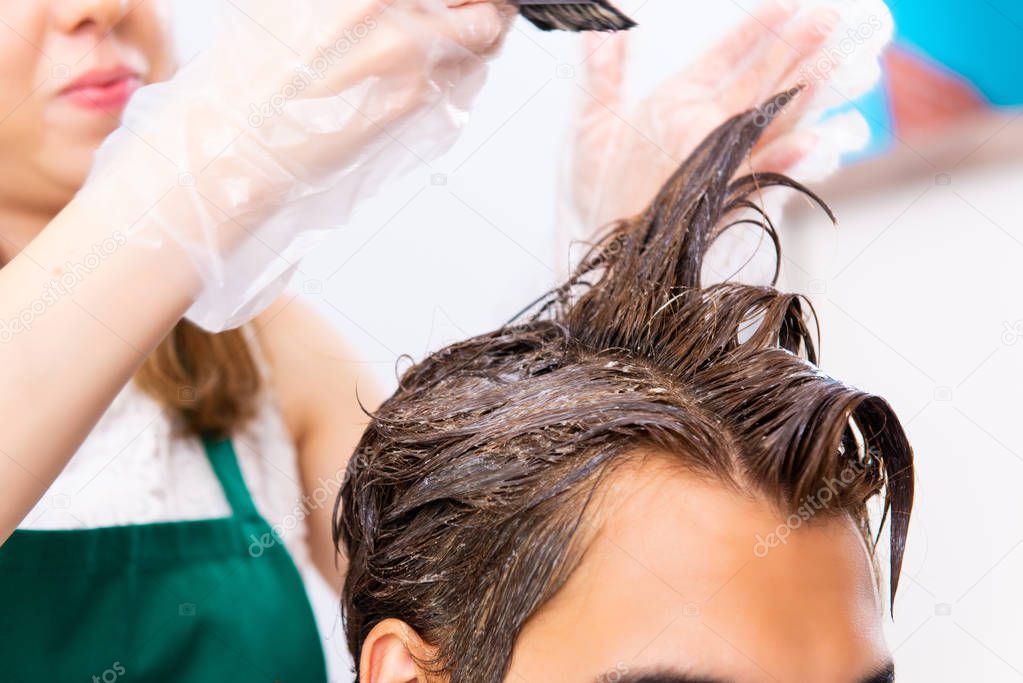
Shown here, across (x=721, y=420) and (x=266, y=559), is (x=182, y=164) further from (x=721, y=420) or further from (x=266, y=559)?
(x=266, y=559)

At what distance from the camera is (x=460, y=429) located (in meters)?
0.93

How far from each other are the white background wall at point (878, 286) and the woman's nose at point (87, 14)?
18.9 inches

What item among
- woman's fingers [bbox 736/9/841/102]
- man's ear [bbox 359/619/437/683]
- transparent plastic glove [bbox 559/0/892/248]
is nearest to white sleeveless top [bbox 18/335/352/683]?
man's ear [bbox 359/619/437/683]

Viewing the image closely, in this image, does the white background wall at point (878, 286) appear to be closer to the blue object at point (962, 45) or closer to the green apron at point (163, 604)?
the blue object at point (962, 45)

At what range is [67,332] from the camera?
0.81 metres

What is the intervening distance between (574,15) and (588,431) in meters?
0.37

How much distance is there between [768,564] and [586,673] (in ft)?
0.55

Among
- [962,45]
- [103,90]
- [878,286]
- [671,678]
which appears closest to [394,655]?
[671,678]

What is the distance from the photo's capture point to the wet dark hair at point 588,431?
860mm

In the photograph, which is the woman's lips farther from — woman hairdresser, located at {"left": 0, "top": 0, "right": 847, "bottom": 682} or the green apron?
the green apron

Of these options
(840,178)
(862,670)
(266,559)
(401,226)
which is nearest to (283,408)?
(266,559)

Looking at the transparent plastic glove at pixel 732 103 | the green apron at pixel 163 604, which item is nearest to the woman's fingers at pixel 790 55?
the transparent plastic glove at pixel 732 103

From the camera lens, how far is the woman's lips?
1125mm

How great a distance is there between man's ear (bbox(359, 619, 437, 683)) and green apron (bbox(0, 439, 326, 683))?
0.40 meters
